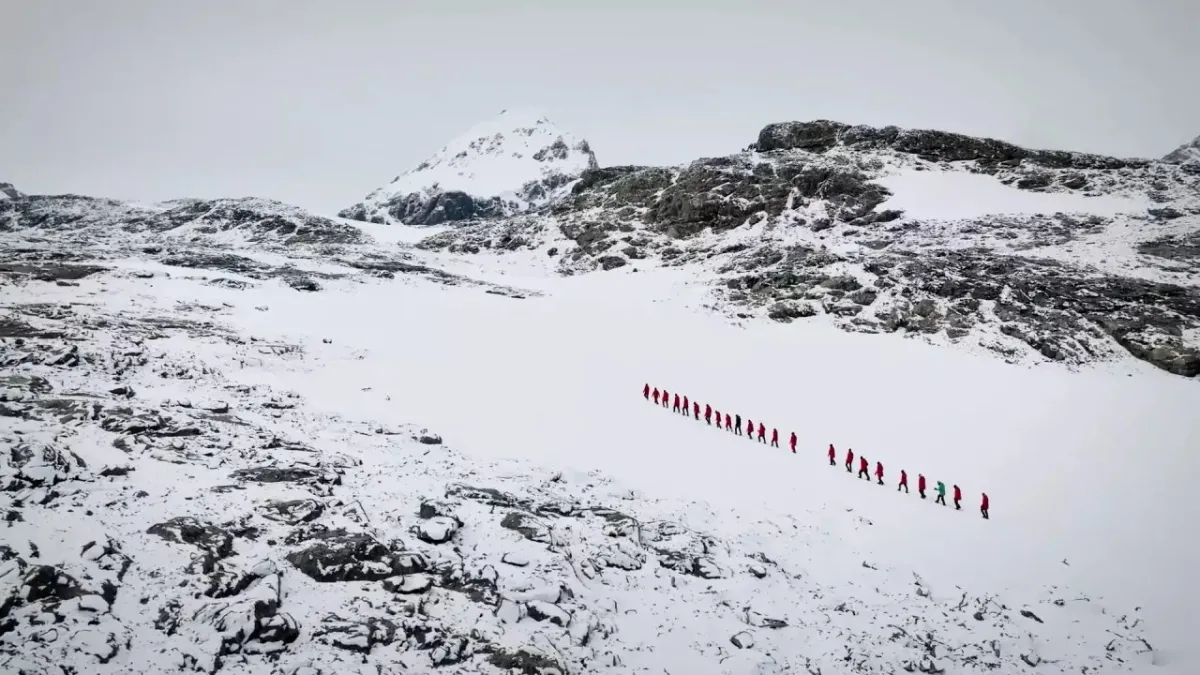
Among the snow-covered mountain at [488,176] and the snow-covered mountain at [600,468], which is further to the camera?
the snow-covered mountain at [488,176]

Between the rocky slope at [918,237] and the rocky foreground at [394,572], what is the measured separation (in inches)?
976

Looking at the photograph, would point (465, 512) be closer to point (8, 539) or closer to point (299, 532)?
point (299, 532)

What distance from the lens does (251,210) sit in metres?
75.9

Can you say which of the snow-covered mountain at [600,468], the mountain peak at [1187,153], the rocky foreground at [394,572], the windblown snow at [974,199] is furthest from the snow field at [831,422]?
the mountain peak at [1187,153]

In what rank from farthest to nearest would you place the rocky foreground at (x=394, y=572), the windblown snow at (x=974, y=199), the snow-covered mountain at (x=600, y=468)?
1. the windblown snow at (x=974, y=199)
2. the snow-covered mountain at (x=600, y=468)
3. the rocky foreground at (x=394, y=572)

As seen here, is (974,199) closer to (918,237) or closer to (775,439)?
(918,237)

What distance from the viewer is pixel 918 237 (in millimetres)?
50688

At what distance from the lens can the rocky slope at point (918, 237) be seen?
33.0 m

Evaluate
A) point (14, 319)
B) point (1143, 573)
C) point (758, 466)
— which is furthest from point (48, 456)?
point (1143, 573)

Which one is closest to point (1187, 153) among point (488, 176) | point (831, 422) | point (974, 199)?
point (974, 199)

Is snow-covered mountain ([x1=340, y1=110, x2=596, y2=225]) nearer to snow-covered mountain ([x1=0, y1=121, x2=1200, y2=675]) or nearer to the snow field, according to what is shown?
snow-covered mountain ([x1=0, y1=121, x2=1200, y2=675])

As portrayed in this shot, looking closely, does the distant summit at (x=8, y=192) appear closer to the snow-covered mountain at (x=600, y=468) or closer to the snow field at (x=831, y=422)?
the snow-covered mountain at (x=600, y=468)

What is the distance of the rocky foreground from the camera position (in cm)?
918

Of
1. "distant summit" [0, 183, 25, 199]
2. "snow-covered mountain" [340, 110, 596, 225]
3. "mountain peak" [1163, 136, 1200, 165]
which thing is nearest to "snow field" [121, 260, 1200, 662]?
"distant summit" [0, 183, 25, 199]
